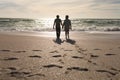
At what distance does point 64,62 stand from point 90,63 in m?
0.73

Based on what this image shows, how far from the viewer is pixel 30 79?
16.2ft

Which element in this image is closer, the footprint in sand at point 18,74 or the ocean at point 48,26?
the footprint in sand at point 18,74

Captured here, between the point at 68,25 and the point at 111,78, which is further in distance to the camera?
the point at 68,25

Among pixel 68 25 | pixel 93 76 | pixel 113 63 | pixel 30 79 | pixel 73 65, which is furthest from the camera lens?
pixel 68 25

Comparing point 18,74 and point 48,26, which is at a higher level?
point 18,74

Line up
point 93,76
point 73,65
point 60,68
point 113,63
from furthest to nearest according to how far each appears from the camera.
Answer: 1. point 113,63
2. point 73,65
3. point 60,68
4. point 93,76

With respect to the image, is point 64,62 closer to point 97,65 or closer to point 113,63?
point 97,65

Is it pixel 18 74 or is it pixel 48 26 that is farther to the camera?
pixel 48 26

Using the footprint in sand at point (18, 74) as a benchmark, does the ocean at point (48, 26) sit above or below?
below

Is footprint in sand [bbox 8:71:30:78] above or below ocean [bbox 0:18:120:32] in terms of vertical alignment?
above

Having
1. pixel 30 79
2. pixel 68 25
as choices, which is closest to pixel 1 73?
pixel 30 79

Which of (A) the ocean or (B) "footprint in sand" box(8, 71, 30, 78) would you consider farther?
(A) the ocean

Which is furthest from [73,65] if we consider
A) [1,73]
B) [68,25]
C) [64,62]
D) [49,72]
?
[68,25]

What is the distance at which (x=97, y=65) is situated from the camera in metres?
6.56
